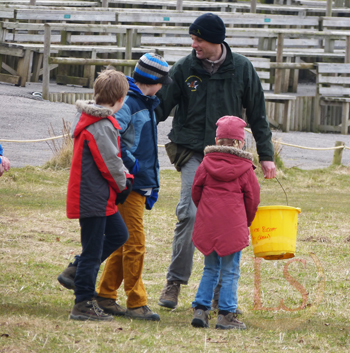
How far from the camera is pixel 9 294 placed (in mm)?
4980

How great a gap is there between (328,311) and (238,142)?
4.71ft

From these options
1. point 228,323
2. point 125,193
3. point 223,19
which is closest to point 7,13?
point 223,19

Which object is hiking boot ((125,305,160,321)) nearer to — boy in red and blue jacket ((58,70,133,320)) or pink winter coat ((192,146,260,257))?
boy in red and blue jacket ((58,70,133,320))

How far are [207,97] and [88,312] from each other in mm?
1665

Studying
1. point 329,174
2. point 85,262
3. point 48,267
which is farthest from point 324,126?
point 85,262

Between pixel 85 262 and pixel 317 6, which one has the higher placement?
pixel 317 6

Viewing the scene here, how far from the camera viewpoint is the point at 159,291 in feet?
17.9

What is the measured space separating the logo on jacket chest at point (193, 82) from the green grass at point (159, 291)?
146cm

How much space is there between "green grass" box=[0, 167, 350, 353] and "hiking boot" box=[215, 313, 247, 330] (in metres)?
0.06

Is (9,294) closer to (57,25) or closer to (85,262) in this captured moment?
(85,262)

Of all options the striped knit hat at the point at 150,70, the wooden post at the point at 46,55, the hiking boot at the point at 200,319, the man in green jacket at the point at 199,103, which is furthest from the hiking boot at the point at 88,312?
the wooden post at the point at 46,55

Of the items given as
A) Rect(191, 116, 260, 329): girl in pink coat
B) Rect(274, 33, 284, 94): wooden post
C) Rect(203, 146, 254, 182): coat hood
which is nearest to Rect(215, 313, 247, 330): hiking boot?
Rect(191, 116, 260, 329): girl in pink coat

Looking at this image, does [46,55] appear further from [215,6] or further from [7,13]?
[215,6]

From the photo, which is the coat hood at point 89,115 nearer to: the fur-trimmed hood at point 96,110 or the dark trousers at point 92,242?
the fur-trimmed hood at point 96,110
